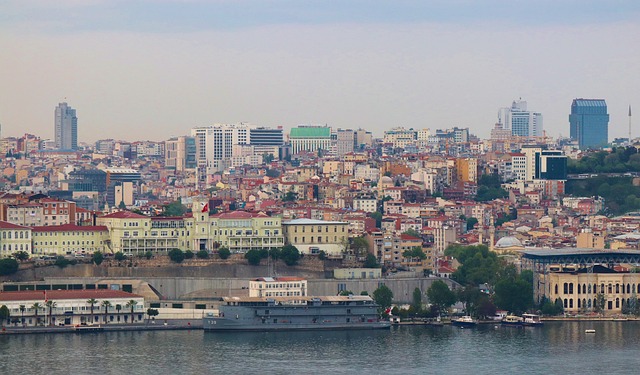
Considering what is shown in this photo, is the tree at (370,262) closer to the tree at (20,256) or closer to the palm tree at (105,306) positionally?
the tree at (20,256)

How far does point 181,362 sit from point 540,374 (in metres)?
8.00

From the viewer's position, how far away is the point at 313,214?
77188mm

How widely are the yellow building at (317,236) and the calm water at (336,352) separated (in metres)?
8.54

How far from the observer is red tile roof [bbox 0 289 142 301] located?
52.6m

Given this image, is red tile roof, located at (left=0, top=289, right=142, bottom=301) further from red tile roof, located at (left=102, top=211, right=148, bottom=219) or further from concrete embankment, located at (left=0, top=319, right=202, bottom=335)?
red tile roof, located at (left=102, top=211, right=148, bottom=219)

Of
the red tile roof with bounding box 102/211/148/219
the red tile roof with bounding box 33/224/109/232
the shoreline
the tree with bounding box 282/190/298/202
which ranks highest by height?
the tree with bounding box 282/190/298/202

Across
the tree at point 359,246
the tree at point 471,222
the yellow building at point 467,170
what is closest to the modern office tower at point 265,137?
the yellow building at point 467,170

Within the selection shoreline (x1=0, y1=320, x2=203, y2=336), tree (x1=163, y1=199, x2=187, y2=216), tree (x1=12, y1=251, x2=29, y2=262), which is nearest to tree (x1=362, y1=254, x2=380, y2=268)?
shoreline (x1=0, y1=320, x2=203, y2=336)

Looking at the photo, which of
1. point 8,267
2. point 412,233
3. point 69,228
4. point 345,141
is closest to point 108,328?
point 8,267

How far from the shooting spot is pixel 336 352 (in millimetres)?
47750

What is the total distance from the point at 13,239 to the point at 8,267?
3.25 m

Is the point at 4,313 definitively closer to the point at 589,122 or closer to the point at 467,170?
the point at 467,170

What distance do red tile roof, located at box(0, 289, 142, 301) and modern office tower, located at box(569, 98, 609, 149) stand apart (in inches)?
4093

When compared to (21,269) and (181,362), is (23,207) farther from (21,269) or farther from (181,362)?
(181,362)
